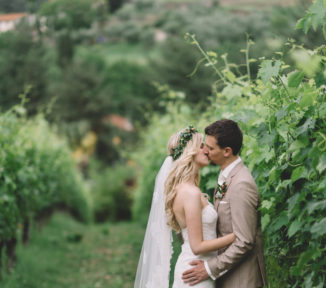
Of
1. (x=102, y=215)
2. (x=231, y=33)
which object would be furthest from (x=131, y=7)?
(x=102, y=215)

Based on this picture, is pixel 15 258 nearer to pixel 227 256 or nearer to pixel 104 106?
pixel 227 256

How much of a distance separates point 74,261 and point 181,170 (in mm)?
8776

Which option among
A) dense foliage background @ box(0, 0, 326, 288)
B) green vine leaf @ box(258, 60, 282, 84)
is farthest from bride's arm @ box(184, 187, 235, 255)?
green vine leaf @ box(258, 60, 282, 84)

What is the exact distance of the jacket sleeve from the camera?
327 cm

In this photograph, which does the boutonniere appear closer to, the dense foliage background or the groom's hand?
the dense foliage background

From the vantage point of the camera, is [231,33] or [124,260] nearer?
[124,260]

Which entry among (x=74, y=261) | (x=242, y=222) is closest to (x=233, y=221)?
(x=242, y=222)

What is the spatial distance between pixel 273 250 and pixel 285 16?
1337 inches

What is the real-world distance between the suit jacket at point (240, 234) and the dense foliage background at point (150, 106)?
7.0 inches

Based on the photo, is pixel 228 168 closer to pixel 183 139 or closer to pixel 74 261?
pixel 183 139

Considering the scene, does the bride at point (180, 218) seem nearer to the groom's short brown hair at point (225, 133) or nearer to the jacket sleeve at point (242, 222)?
the jacket sleeve at point (242, 222)

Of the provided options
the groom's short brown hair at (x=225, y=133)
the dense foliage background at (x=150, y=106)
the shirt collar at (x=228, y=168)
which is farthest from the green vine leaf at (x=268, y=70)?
the shirt collar at (x=228, y=168)

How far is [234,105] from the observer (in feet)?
17.7

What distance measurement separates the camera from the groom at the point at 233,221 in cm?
329
